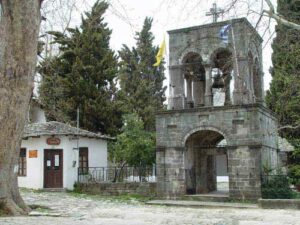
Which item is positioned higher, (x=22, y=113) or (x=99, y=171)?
(x=22, y=113)

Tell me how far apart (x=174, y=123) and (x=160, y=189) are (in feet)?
9.69

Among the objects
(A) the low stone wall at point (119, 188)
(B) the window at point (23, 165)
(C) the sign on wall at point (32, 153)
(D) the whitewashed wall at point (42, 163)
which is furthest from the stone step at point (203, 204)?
(B) the window at point (23, 165)

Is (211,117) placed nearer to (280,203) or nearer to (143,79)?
(280,203)

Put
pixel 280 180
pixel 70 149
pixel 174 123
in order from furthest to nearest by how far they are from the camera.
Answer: pixel 70 149 → pixel 174 123 → pixel 280 180

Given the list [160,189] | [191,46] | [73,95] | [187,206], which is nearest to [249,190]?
[187,206]

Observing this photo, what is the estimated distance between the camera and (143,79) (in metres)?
40.6

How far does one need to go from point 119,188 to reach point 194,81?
20.6ft

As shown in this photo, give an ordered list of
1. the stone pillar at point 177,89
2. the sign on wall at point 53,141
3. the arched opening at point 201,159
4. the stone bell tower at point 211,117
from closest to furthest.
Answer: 1. the stone bell tower at point 211,117
2. the stone pillar at point 177,89
3. the arched opening at point 201,159
4. the sign on wall at point 53,141

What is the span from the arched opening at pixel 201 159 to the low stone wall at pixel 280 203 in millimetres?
3620

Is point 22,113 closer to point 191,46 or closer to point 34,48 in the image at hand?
point 34,48

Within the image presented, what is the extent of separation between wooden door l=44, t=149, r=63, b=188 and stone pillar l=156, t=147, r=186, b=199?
20.8ft

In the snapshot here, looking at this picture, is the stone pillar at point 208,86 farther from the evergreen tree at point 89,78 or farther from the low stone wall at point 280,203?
the evergreen tree at point 89,78

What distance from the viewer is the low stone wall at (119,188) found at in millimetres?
20875

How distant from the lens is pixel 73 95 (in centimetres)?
3172
